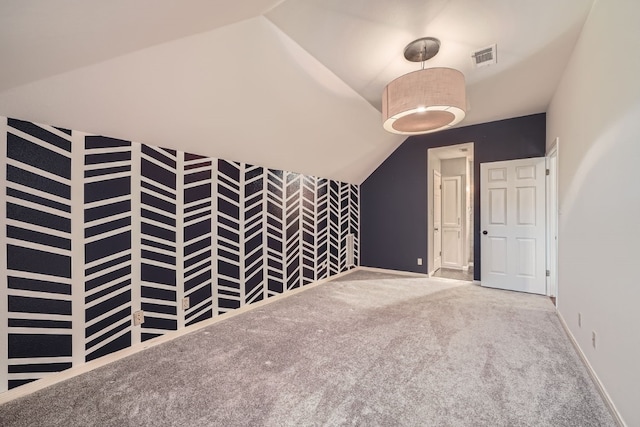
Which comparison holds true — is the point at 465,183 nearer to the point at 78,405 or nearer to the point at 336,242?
the point at 336,242

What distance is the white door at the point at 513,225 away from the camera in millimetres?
3779

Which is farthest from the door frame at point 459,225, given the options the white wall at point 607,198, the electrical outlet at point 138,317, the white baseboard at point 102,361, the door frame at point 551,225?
the electrical outlet at point 138,317

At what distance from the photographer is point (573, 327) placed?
2371mm

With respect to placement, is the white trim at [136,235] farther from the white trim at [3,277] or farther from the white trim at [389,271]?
the white trim at [389,271]

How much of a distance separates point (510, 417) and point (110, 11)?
119 inches

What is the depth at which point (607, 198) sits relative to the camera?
1676mm

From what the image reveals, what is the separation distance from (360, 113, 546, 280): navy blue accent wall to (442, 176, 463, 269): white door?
126 cm

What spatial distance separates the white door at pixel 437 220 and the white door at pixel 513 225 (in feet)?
Result: 3.35

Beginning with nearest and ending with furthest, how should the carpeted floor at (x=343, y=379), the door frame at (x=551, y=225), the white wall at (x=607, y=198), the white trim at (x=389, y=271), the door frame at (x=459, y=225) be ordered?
the white wall at (x=607, y=198) → the carpeted floor at (x=343, y=379) → the door frame at (x=551, y=225) → the white trim at (x=389, y=271) → the door frame at (x=459, y=225)

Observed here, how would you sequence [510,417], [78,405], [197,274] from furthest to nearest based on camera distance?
1. [197,274]
2. [78,405]
3. [510,417]

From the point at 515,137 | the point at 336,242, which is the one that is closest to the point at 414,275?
the point at 336,242

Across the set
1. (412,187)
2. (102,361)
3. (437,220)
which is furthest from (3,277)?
(437,220)

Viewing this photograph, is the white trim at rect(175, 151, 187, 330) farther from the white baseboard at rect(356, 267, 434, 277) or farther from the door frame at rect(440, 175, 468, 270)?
the door frame at rect(440, 175, 468, 270)

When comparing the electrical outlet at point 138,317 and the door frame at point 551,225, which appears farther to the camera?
the door frame at point 551,225
